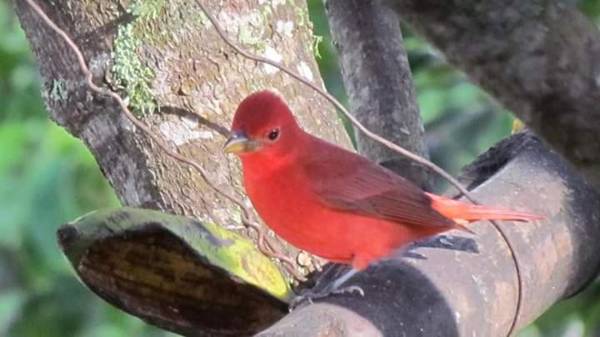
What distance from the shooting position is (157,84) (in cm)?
223

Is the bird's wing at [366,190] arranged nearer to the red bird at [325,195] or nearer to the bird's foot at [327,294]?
the red bird at [325,195]

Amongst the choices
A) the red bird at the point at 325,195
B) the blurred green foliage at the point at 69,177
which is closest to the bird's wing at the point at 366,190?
the red bird at the point at 325,195

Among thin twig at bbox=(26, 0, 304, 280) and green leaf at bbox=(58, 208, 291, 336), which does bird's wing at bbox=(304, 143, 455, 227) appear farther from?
green leaf at bbox=(58, 208, 291, 336)

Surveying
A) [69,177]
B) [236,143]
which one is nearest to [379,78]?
[236,143]

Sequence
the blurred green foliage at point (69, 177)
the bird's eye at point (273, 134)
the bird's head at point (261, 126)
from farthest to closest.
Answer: the blurred green foliage at point (69, 177)
the bird's eye at point (273, 134)
the bird's head at point (261, 126)

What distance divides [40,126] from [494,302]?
2.75 meters

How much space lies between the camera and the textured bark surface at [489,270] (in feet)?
5.40

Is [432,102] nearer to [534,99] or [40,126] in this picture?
[40,126]

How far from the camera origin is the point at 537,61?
1.00 meters

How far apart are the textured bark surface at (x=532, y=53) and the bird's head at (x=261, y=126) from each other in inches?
43.9

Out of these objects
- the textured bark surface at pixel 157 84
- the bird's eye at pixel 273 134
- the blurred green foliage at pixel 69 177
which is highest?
the textured bark surface at pixel 157 84

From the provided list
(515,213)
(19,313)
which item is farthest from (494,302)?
(19,313)

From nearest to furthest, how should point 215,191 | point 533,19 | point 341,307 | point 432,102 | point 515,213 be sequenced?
point 533,19
point 341,307
point 515,213
point 215,191
point 432,102

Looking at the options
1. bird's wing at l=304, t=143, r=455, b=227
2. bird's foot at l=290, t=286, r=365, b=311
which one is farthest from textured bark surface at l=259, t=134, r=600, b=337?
bird's wing at l=304, t=143, r=455, b=227
